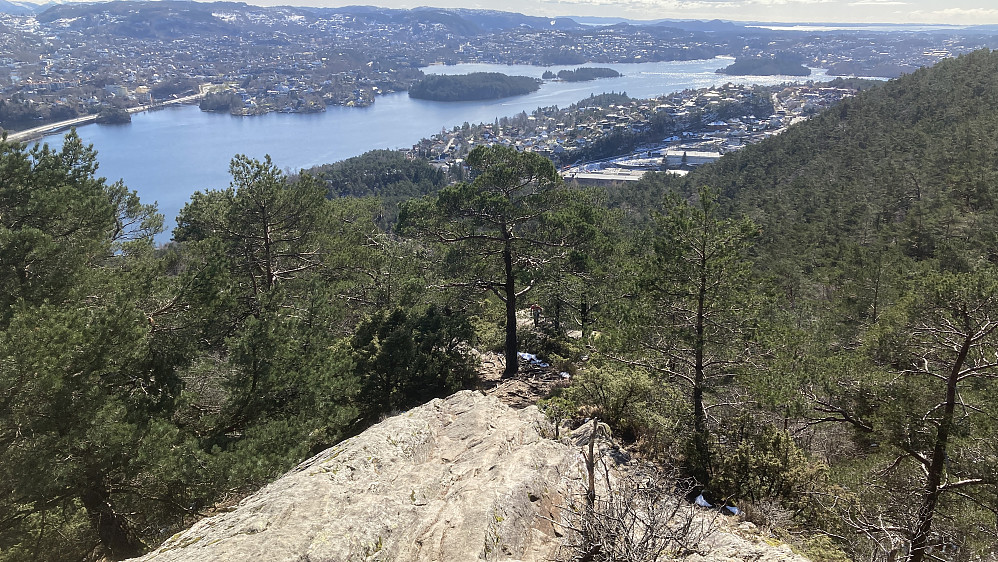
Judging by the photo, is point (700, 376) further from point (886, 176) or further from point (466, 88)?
point (466, 88)

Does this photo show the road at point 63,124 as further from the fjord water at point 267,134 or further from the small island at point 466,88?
the small island at point 466,88

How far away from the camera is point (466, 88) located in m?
146

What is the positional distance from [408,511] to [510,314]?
7.29 metres

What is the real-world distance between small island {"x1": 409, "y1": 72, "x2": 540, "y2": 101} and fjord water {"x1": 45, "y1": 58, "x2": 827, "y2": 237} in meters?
2.76

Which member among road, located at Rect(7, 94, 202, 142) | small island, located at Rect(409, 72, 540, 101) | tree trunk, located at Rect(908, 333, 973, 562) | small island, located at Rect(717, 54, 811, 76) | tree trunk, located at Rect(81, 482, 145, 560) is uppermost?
small island, located at Rect(717, 54, 811, 76)

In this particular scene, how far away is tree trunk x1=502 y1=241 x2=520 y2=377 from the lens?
37.1 ft

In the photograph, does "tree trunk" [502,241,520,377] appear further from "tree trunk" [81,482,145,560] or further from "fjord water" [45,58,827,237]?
"fjord water" [45,58,827,237]

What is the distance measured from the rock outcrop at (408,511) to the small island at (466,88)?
148m

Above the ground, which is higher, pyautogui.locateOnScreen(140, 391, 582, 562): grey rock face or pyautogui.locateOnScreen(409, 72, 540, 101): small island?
pyautogui.locateOnScreen(409, 72, 540, 101): small island

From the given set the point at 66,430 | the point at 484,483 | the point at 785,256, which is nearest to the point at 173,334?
the point at 66,430

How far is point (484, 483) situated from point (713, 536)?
2.01 meters

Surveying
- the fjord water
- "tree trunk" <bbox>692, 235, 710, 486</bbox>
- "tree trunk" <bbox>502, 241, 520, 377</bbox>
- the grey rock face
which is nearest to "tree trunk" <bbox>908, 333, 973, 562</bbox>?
"tree trunk" <bbox>692, 235, 710, 486</bbox>

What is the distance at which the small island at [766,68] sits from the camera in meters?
172

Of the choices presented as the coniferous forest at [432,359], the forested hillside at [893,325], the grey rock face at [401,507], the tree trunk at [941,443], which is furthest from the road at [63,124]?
the tree trunk at [941,443]
